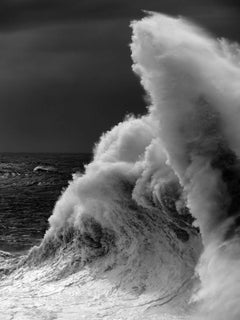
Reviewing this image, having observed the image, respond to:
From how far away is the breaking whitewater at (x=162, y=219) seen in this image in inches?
415

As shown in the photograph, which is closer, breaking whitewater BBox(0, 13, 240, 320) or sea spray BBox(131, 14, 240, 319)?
sea spray BBox(131, 14, 240, 319)

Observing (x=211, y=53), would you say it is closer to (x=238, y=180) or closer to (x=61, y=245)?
(x=238, y=180)

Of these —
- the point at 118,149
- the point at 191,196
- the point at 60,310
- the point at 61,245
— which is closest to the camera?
the point at 191,196

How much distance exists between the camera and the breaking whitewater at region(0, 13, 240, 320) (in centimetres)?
1054

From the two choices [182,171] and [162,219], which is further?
[162,219]

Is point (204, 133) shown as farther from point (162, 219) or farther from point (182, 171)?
point (162, 219)

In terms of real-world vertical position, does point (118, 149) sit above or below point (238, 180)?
above

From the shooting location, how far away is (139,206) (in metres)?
15.0

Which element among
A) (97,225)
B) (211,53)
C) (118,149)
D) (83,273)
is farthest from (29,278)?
(211,53)

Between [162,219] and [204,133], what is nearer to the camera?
[204,133]

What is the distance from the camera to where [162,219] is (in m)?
14.1

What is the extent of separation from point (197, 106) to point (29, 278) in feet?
24.2

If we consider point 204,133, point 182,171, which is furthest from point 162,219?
point 204,133

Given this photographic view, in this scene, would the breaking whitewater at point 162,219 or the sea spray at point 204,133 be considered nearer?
the sea spray at point 204,133
